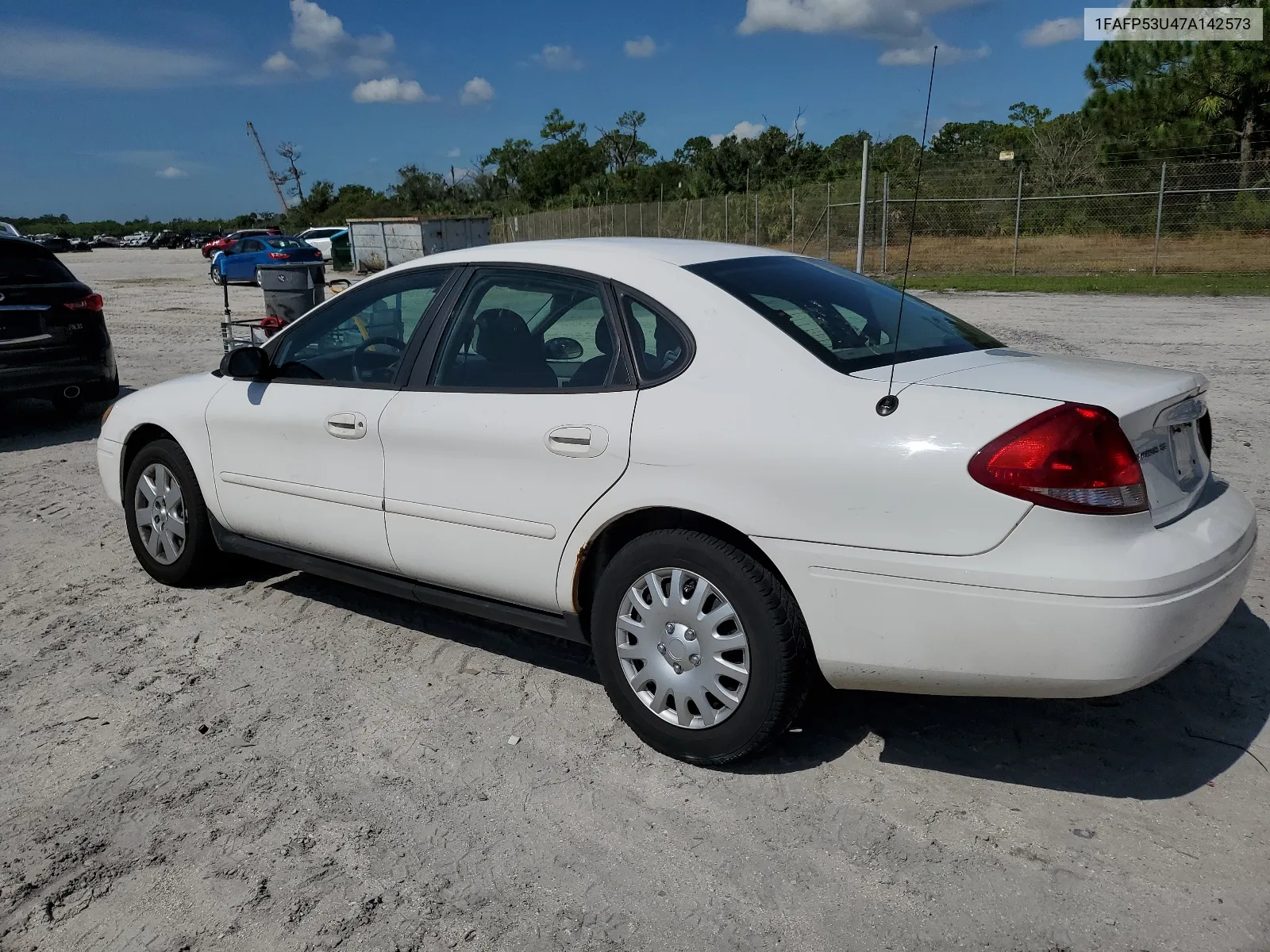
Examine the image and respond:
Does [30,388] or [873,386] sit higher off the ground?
[873,386]

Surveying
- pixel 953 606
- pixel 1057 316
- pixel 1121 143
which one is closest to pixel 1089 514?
pixel 953 606

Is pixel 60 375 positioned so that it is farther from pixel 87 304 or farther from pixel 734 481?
pixel 734 481

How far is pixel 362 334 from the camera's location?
4.63 meters

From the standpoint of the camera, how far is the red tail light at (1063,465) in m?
2.82

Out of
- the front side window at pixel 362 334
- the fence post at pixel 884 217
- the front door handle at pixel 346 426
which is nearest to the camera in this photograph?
the front door handle at pixel 346 426

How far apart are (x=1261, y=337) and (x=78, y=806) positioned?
12.8 meters

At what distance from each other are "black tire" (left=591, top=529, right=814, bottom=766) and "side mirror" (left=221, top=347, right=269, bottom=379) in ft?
6.80

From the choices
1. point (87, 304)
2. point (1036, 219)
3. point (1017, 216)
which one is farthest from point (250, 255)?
point (87, 304)

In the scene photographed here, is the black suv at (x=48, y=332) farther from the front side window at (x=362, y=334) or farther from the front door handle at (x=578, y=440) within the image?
the front door handle at (x=578, y=440)

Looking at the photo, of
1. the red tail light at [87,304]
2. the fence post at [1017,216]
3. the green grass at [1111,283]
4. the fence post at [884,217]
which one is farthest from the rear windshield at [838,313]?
the fence post at [1017,216]

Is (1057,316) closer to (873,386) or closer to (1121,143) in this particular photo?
(873,386)

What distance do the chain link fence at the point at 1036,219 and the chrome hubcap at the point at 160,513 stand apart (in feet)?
55.8

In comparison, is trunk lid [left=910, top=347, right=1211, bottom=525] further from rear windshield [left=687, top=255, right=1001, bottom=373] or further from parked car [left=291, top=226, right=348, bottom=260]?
parked car [left=291, top=226, right=348, bottom=260]

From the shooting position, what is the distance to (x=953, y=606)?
2912 mm
